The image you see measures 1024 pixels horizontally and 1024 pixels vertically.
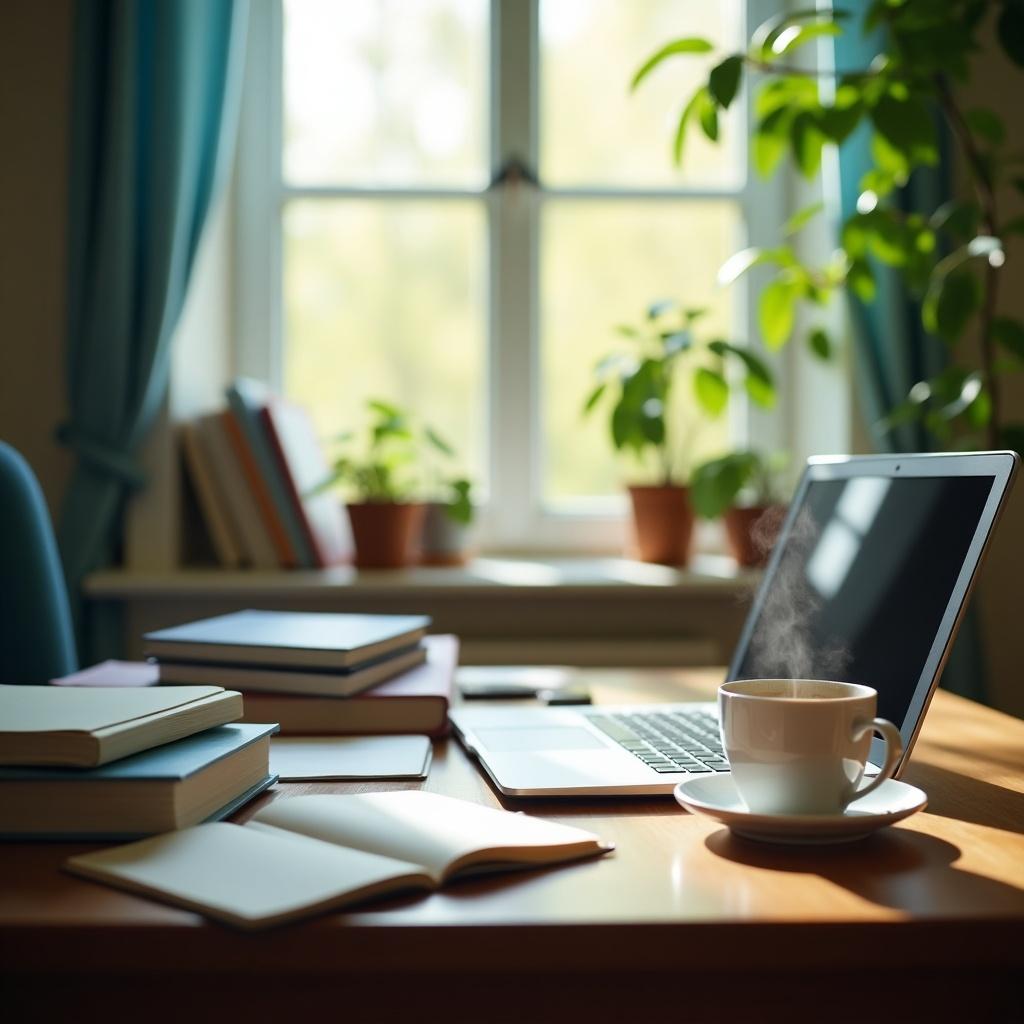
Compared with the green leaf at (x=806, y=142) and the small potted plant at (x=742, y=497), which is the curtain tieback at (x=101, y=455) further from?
the green leaf at (x=806, y=142)

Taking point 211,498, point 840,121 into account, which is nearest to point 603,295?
point 840,121

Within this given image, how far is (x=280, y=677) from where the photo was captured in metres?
1.06

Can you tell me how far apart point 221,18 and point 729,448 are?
54.4 inches

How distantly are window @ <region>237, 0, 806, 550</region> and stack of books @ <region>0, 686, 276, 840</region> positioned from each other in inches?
69.5

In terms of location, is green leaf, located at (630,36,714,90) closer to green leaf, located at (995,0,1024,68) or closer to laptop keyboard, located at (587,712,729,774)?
green leaf, located at (995,0,1024,68)

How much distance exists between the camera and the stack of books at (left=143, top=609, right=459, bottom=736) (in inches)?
41.2

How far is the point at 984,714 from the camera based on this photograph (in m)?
1.20

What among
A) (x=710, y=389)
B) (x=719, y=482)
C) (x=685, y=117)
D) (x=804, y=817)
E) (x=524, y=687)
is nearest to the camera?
(x=804, y=817)

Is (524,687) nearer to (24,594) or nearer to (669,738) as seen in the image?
(669,738)

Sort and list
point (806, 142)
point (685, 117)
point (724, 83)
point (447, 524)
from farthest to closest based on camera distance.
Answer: point (447, 524), point (806, 142), point (685, 117), point (724, 83)

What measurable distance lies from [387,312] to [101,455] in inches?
29.2

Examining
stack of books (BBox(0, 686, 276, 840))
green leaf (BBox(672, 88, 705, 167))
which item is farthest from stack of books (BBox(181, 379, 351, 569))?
stack of books (BBox(0, 686, 276, 840))

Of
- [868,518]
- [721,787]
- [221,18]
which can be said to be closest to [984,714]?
[868,518]

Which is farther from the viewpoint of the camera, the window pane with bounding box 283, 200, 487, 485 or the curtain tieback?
the window pane with bounding box 283, 200, 487, 485
